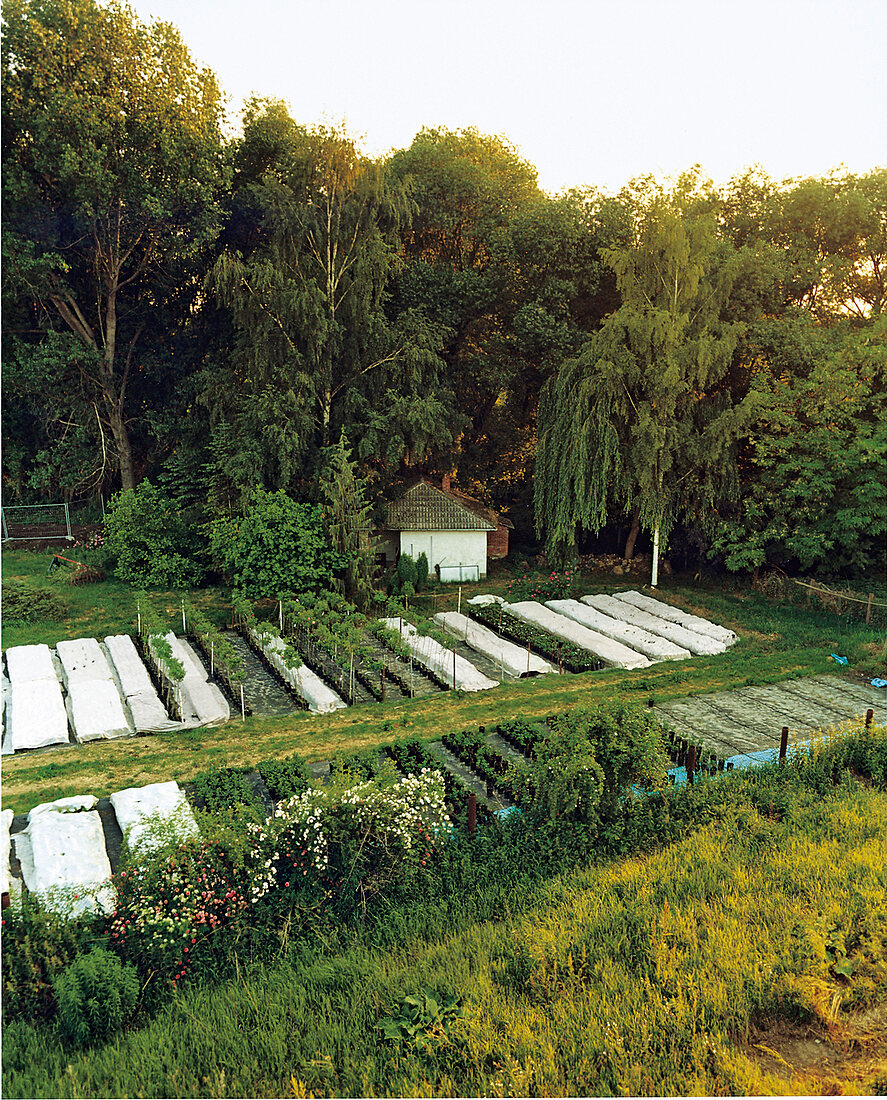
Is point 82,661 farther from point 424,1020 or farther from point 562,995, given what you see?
point 562,995

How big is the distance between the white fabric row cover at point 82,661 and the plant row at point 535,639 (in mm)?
9089

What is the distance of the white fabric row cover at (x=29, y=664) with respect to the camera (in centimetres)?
1526

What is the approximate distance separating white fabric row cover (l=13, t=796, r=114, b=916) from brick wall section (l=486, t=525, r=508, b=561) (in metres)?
17.8

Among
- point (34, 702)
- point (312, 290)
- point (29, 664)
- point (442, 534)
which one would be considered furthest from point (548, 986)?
point (312, 290)

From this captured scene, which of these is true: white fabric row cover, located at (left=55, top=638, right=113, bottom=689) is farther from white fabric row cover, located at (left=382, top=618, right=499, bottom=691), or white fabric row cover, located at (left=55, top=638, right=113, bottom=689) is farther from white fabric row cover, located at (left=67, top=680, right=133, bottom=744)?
white fabric row cover, located at (left=382, top=618, right=499, bottom=691)

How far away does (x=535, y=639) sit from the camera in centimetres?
1853

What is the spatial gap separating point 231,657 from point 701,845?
963 cm

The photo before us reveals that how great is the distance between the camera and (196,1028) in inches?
229

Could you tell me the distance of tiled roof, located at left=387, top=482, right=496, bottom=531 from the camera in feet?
78.9

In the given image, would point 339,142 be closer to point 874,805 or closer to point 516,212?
point 516,212

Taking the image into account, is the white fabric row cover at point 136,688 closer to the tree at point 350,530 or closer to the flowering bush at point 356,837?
the tree at point 350,530

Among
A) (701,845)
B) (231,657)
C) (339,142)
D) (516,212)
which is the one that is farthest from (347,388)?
(701,845)

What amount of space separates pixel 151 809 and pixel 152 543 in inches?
552

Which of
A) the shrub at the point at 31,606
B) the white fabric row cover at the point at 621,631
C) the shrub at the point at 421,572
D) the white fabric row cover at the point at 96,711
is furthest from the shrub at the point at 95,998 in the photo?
the shrub at the point at 421,572
